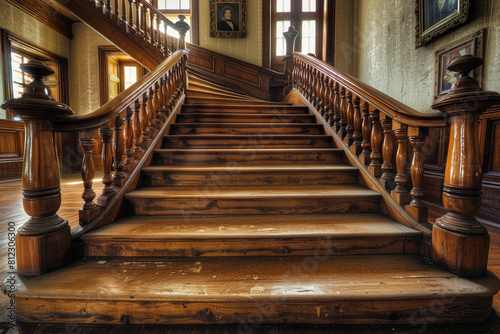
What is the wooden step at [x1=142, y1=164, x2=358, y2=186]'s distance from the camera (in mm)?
1742

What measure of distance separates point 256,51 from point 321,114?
3466 millimetres

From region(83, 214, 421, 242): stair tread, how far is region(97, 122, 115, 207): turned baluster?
6.0 inches

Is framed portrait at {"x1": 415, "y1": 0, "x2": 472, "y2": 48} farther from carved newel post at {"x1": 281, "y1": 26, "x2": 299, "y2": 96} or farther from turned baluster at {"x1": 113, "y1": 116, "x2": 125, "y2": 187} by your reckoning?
turned baluster at {"x1": 113, "y1": 116, "x2": 125, "y2": 187}

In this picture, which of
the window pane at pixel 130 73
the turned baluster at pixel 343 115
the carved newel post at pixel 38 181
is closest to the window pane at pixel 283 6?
the window pane at pixel 130 73

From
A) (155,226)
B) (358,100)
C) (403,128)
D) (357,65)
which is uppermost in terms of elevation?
(357,65)

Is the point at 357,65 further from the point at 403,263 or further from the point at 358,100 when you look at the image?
the point at 403,263

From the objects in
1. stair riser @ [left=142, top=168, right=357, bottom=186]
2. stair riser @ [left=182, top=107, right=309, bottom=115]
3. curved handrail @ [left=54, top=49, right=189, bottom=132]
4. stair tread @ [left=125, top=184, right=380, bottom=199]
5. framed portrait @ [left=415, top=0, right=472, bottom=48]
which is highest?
framed portrait @ [left=415, top=0, right=472, bottom=48]

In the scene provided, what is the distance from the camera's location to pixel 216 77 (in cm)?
520

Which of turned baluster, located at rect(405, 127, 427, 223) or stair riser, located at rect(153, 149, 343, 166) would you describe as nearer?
turned baluster, located at rect(405, 127, 427, 223)

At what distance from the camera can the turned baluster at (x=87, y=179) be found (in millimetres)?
1189

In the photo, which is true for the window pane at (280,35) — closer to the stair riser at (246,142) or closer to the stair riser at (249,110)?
the stair riser at (249,110)

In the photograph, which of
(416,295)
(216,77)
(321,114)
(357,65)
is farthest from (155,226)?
(357,65)

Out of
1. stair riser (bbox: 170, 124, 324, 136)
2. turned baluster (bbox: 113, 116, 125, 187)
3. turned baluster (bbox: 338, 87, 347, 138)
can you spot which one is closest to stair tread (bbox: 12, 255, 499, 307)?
turned baluster (bbox: 113, 116, 125, 187)

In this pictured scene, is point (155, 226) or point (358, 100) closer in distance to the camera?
point (155, 226)
